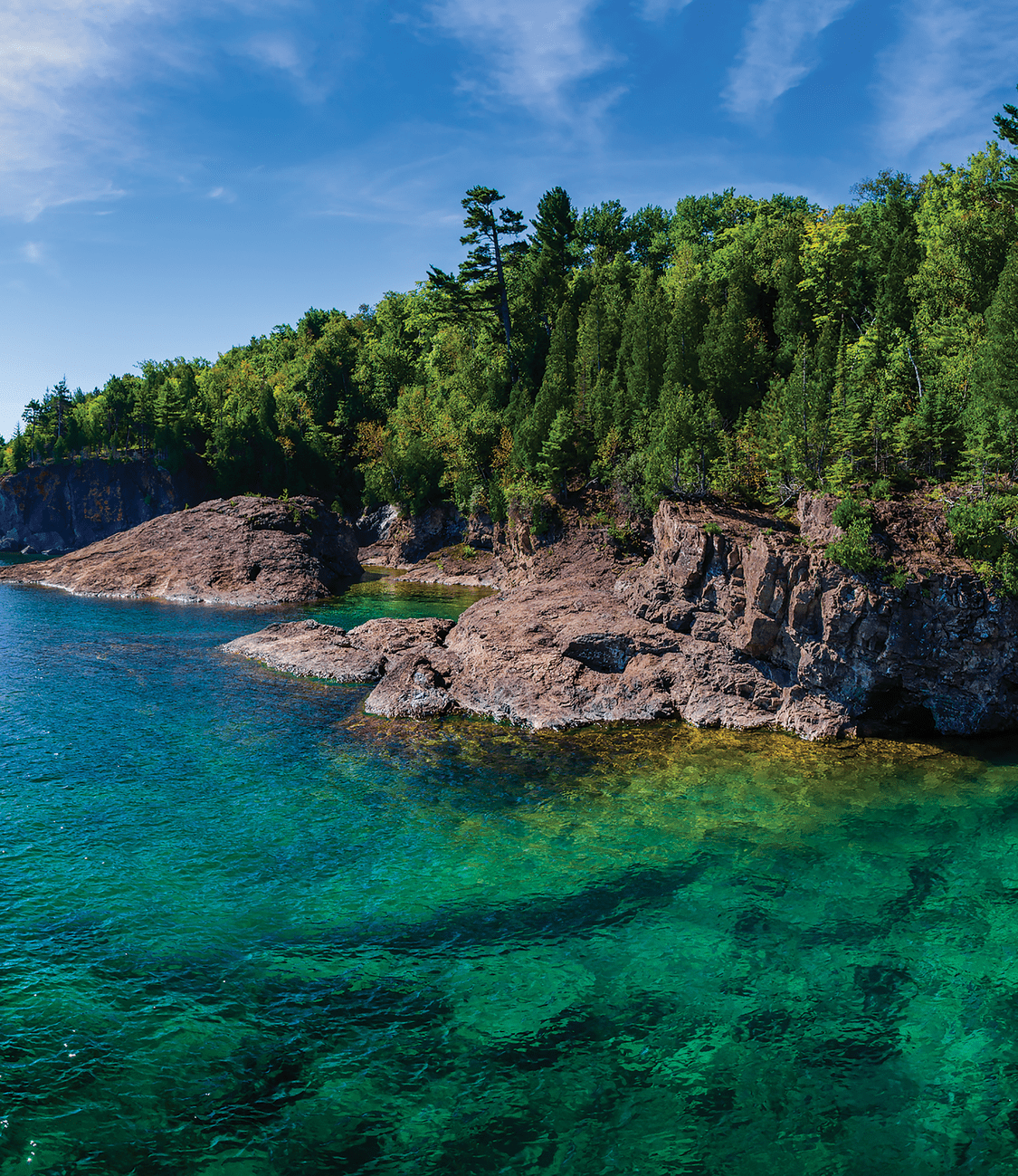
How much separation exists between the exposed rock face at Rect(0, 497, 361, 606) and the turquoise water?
40443mm

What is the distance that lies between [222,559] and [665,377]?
46737 mm

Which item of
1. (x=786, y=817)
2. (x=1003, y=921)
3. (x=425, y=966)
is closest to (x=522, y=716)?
(x=786, y=817)

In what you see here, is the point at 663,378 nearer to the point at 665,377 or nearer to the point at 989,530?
the point at 665,377

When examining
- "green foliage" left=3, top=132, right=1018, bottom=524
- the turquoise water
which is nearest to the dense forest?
"green foliage" left=3, top=132, right=1018, bottom=524

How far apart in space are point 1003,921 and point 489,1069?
43.5 ft

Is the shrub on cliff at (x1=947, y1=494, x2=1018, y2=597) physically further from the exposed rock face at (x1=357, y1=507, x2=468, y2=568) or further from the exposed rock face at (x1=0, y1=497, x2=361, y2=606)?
the exposed rock face at (x1=357, y1=507, x2=468, y2=568)

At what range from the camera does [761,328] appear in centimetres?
5947

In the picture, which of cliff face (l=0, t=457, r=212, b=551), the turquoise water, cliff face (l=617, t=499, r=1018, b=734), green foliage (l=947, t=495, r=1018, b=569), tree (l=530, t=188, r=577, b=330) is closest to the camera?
the turquoise water

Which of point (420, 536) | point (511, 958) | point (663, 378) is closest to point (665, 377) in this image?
point (663, 378)

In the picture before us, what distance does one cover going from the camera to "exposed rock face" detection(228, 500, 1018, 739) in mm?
29328

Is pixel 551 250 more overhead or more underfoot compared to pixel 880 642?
more overhead

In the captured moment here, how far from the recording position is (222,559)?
72.3 metres

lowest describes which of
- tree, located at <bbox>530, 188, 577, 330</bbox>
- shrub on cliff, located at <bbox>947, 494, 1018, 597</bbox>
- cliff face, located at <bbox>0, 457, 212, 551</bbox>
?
shrub on cliff, located at <bbox>947, 494, 1018, 597</bbox>

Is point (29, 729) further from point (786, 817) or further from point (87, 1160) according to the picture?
point (786, 817)
